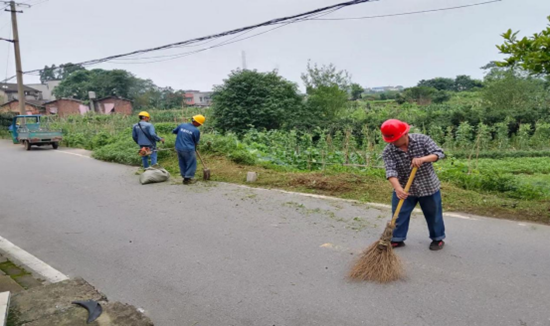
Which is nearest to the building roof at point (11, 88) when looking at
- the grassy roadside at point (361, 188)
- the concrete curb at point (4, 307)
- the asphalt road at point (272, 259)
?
the grassy roadside at point (361, 188)

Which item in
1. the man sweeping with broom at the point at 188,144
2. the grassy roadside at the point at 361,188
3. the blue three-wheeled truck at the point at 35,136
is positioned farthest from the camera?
the blue three-wheeled truck at the point at 35,136

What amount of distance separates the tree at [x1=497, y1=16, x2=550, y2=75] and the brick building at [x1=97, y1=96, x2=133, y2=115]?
51.8 metres

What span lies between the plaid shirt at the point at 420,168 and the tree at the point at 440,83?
225 feet

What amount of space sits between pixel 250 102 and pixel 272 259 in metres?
15.0

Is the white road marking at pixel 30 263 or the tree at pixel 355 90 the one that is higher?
the tree at pixel 355 90

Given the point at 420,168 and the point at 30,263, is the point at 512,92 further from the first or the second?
the point at 30,263

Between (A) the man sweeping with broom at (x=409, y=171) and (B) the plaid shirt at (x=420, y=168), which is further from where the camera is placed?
(B) the plaid shirt at (x=420, y=168)

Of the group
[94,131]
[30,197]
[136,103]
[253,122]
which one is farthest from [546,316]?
[136,103]

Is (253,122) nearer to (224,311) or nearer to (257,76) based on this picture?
(257,76)

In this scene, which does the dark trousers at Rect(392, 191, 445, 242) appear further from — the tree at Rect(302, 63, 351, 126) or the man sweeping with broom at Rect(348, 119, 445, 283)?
the tree at Rect(302, 63, 351, 126)

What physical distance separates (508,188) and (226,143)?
7113mm

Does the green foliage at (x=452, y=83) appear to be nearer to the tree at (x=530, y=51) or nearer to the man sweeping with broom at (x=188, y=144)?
the man sweeping with broom at (x=188, y=144)

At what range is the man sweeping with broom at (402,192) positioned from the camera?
12.8 feet

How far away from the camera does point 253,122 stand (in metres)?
18.9
